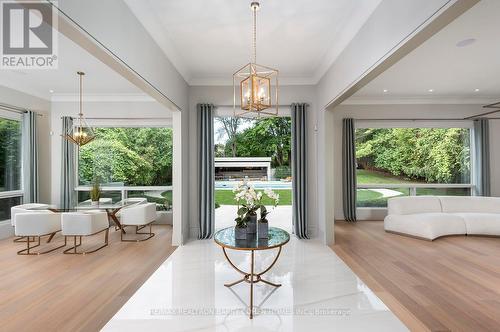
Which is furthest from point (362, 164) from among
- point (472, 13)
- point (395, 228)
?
point (472, 13)

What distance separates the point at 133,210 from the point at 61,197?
2254mm

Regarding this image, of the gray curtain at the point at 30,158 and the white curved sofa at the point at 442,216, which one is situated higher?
the gray curtain at the point at 30,158

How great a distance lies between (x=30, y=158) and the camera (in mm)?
5469

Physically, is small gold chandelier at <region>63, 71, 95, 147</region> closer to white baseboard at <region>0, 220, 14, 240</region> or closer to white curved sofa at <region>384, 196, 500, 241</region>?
white baseboard at <region>0, 220, 14, 240</region>

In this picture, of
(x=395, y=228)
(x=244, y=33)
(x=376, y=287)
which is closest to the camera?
(x=376, y=287)

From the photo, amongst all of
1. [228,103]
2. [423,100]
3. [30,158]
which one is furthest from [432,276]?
[30,158]

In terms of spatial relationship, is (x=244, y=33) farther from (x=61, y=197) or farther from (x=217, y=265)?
(x=61, y=197)

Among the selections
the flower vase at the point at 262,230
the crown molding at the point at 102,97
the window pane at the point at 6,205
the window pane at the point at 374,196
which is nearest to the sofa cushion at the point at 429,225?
the window pane at the point at 374,196

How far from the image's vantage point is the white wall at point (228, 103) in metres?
4.95

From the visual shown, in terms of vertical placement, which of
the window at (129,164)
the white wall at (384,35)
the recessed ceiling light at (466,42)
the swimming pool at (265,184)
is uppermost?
the recessed ceiling light at (466,42)

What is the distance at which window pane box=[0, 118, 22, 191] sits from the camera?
5227mm

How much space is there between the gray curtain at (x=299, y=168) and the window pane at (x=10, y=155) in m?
5.90

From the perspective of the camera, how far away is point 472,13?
9.29ft

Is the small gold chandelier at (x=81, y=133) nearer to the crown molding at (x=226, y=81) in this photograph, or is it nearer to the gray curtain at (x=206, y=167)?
the crown molding at (x=226, y=81)
